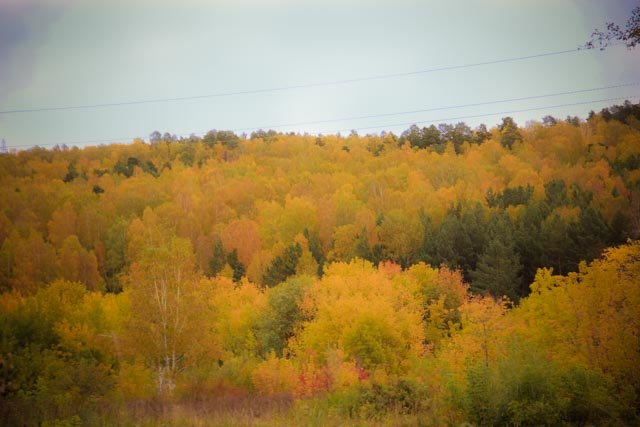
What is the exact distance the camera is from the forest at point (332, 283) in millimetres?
A: 15805

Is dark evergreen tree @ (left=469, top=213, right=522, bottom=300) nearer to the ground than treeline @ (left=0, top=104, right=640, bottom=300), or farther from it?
nearer to the ground

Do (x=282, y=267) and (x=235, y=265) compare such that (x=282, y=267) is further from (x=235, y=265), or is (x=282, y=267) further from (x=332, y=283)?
(x=332, y=283)

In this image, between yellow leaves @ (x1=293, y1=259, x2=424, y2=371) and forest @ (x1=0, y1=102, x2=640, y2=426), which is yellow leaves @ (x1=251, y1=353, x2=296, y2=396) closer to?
forest @ (x1=0, y1=102, x2=640, y2=426)

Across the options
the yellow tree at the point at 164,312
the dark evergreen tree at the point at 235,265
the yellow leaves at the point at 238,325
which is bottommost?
the yellow leaves at the point at 238,325

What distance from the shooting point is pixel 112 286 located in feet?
261

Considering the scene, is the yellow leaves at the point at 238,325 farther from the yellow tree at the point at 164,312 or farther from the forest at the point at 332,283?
the yellow tree at the point at 164,312

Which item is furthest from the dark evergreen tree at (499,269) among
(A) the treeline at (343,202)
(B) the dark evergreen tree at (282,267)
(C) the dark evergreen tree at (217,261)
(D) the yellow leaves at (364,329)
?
(C) the dark evergreen tree at (217,261)

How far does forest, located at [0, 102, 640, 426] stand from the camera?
15.8 metres

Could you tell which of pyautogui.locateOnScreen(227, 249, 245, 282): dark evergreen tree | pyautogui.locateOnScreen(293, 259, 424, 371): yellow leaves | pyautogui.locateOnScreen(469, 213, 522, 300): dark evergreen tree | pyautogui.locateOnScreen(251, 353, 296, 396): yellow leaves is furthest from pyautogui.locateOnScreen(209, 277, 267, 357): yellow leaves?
pyautogui.locateOnScreen(469, 213, 522, 300): dark evergreen tree

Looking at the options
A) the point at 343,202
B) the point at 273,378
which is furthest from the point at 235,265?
the point at 273,378

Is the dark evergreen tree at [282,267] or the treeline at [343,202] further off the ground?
the treeline at [343,202]

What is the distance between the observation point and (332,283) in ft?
160

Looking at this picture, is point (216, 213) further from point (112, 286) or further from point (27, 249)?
point (27, 249)

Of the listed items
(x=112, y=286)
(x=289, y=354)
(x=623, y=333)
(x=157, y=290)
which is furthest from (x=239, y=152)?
(x=623, y=333)
